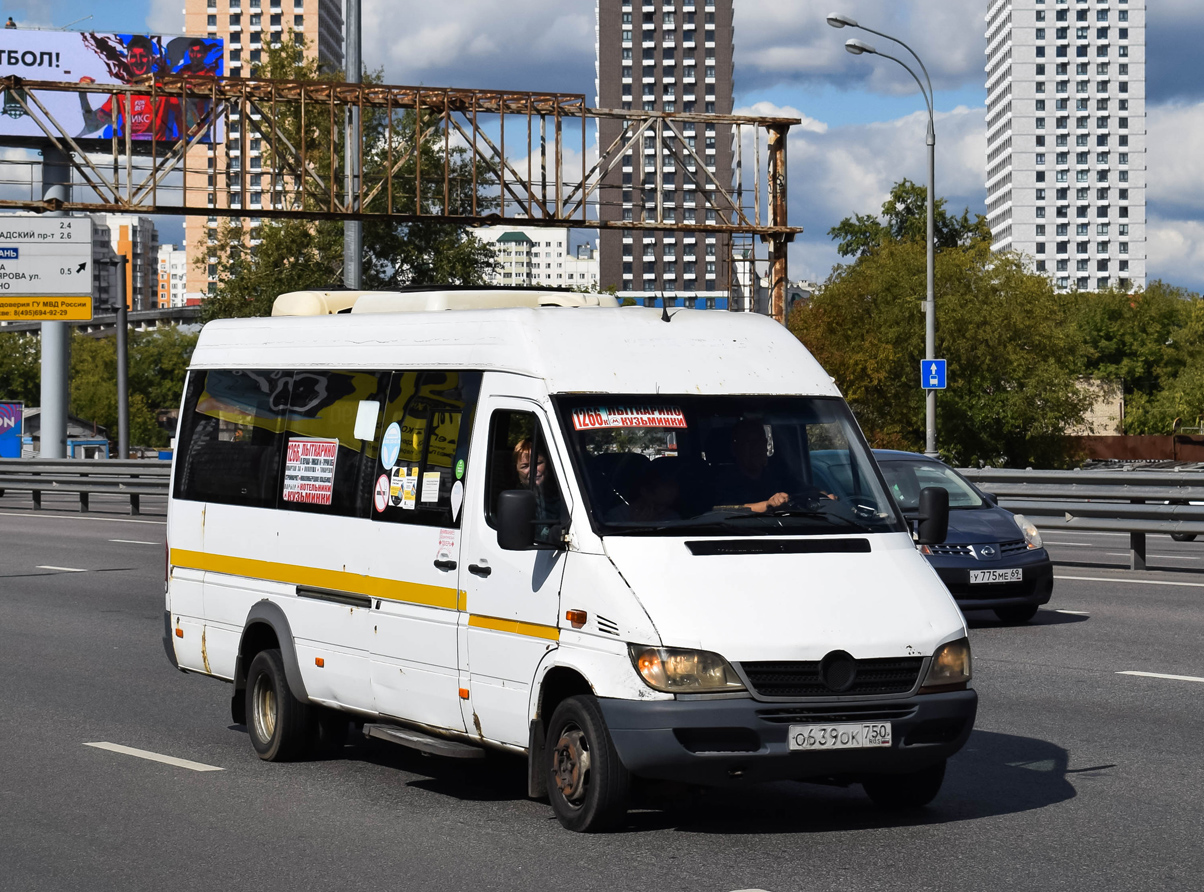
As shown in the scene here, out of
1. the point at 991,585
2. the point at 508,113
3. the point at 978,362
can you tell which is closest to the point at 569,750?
the point at 991,585

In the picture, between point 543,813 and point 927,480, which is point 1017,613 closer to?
point 927,480

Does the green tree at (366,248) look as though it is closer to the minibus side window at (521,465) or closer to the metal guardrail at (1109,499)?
the metal guardrail at (1109,499)

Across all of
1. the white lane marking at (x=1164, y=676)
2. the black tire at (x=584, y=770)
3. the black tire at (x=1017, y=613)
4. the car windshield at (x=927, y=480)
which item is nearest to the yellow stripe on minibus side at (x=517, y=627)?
the black tire at (x=584, y=770)

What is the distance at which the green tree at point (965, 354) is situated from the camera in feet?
186

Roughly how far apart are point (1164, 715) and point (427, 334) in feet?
15.6

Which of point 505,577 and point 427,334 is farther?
point 427,334

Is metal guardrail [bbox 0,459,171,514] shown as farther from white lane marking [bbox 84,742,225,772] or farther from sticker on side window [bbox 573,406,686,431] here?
sticker on side window [bbox 573,406,686,431]

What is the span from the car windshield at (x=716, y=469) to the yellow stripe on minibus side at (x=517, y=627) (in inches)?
18.3

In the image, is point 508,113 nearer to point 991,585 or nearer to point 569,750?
point 991,585

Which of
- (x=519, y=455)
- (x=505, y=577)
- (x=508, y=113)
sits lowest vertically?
(x=505, y=577)

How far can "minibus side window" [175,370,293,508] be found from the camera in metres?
8.91

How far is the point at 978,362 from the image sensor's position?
188ft

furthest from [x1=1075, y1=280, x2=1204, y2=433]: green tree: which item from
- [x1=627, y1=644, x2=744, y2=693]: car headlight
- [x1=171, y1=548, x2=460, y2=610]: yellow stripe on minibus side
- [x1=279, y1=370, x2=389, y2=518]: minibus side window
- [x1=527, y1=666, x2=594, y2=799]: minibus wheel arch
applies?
[x1=627, y1=644, x2=744, y2=693]: car headlight

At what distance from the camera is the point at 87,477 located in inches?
1321
